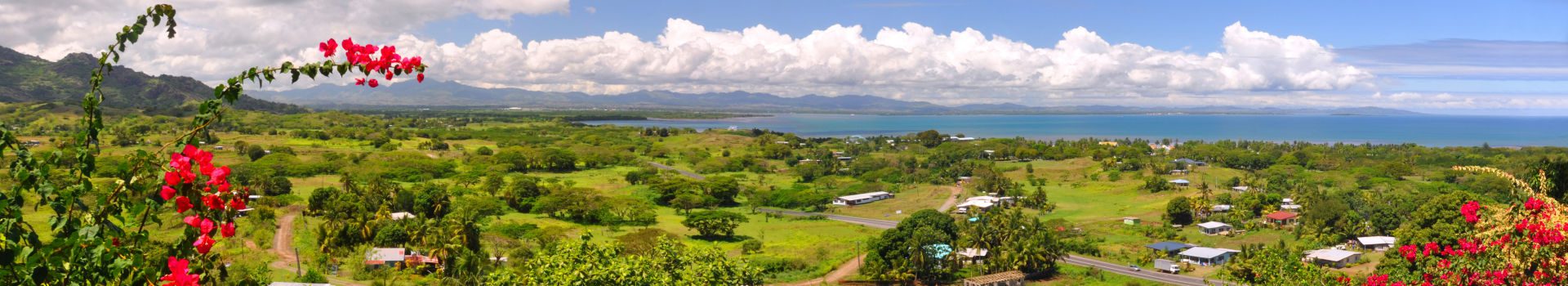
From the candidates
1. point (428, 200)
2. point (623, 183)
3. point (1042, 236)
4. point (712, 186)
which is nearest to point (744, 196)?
point (712, 186)

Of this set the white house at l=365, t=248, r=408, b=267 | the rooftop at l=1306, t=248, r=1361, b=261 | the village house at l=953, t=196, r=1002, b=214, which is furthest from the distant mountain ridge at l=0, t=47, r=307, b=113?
the rooftop at l=1306, t=248, r=1361, b=261

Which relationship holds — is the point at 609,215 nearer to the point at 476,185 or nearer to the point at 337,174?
the point at 476,185

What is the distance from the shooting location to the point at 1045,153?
102 metres

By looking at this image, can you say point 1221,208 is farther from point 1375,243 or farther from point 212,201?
point 212,201

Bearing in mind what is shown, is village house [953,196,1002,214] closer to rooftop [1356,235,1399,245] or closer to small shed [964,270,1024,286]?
small shed [964,270,1024,286]

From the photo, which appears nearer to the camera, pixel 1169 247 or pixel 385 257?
pixel 385 257

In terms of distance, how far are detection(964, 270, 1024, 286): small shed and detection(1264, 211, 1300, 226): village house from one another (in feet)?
76.4

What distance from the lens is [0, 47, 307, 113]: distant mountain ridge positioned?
516 feet

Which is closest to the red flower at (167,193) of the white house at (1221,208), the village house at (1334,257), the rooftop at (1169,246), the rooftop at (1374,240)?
the village house at (1334,257)

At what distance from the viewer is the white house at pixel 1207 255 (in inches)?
1604

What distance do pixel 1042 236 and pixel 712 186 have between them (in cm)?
2865

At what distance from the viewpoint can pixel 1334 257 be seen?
130 ft

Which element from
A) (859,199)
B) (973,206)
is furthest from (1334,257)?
(859,199)

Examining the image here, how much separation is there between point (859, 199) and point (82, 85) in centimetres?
17798
